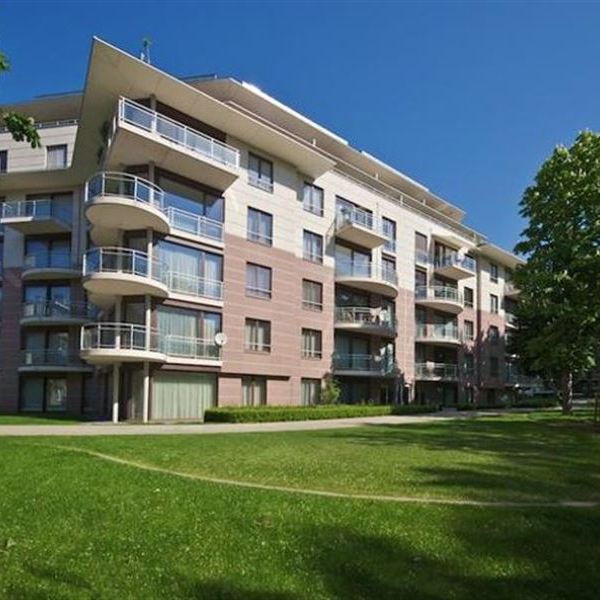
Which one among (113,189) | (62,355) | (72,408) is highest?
(113,189)

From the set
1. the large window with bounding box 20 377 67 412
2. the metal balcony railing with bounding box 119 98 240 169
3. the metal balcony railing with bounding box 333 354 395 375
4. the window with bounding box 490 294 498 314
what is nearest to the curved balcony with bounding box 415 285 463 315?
the metal balcony railing with bounding box 333 354 395 375

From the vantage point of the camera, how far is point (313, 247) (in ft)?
134

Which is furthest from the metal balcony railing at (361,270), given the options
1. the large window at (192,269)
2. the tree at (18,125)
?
the tree at (18,125)

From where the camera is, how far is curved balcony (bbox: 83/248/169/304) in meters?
27.9

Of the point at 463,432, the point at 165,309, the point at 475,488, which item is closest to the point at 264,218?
the point at 165,309

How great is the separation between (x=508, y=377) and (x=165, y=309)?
145ft

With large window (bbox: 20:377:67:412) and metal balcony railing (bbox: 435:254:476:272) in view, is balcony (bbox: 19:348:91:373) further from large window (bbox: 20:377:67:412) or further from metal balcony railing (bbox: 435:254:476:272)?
metal balcony railing (bbox: 435:254:476:272)

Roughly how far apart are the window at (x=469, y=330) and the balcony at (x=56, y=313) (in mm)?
33542

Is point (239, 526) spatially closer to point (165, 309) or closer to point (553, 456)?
point (553, 456)

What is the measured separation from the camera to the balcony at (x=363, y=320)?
139 ft

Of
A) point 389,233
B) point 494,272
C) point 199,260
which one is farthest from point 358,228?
point 494,272

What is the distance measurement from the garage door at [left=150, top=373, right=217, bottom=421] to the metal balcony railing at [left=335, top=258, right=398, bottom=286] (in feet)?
43.6

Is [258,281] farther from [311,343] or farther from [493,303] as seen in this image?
[493,303]

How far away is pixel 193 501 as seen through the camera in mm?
9484
